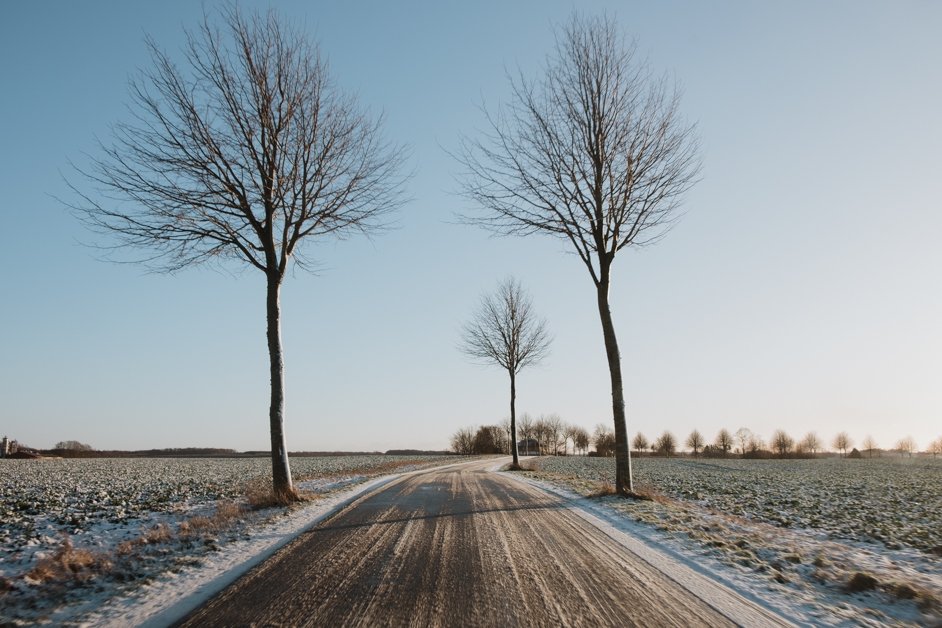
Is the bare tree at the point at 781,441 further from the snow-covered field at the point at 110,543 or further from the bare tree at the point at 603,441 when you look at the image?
the snow-covered field at the point at 110,543

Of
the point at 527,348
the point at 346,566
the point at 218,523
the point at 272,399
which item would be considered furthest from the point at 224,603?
the point at 527,348

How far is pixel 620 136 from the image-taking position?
44.1ft

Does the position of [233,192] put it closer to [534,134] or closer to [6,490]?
[534,134]

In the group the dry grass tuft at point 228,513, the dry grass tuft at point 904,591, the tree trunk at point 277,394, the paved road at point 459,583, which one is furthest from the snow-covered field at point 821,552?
the tree trunk at point 277,394

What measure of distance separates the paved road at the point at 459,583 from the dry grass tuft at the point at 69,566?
5.58 ft

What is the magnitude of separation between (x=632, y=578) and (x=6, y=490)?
690 inches

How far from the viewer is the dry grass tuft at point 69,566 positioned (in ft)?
15.2

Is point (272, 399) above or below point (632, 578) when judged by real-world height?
above

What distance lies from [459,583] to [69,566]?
4.09 m

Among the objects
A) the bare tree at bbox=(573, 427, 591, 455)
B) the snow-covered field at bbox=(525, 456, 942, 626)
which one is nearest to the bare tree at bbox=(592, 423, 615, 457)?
the bare tree at bbox=(573, 427, 591, 455)

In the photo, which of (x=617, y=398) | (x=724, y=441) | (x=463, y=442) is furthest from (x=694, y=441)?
(x=617, y=398)

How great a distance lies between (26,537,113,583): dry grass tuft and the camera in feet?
15.2

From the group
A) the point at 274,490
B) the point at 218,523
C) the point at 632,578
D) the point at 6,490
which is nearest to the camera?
the point at 632,578

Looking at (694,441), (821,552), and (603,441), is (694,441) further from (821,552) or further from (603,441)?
(821,552)
